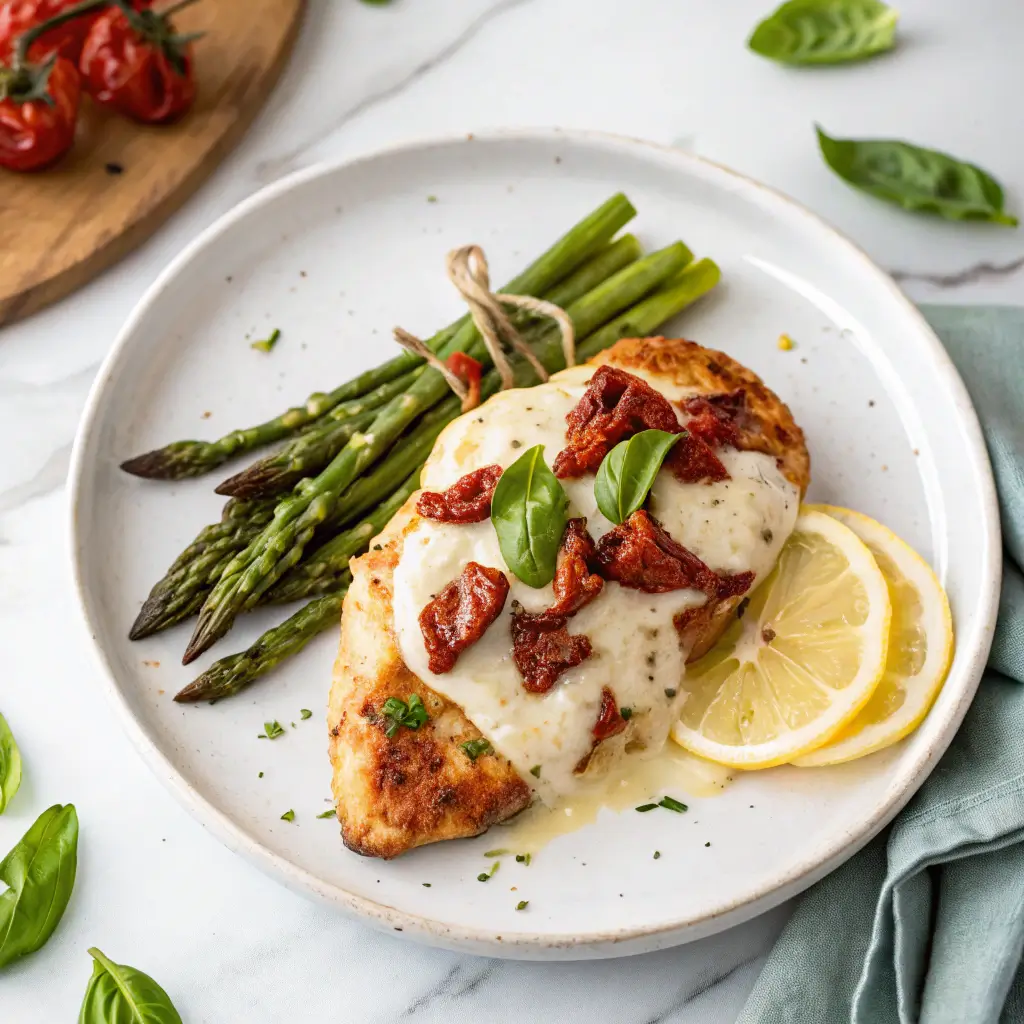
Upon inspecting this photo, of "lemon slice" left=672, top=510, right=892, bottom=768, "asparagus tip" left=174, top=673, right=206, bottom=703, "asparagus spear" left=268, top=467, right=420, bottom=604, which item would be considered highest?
"asparagus tip" left=174, top=673, right=206, bottom=703

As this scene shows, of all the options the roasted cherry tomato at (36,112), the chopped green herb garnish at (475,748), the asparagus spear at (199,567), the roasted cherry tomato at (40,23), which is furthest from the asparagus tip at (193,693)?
the roasted cherry tomato at (40,23)

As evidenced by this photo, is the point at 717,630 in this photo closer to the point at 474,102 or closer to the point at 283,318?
the point at 283,318

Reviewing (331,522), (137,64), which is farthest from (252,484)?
(137,64)

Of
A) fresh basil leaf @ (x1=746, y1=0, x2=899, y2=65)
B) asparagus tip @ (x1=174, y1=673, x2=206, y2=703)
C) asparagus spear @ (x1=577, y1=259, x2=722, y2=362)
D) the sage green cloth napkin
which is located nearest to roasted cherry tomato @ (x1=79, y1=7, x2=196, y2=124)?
asparagus spear @ (x1=577, y1=259, x2=722, y2=362)

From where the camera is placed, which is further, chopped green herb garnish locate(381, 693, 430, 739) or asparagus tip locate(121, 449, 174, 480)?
asparagus tip locate(121, 449, 174, 480)

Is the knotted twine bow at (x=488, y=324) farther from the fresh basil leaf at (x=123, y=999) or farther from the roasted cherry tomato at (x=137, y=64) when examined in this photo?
the fresh basil leaf at (x=123, y=999)

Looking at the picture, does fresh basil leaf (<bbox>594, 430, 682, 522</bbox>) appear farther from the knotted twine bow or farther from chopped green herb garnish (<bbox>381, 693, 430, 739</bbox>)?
the knotted twine bow
